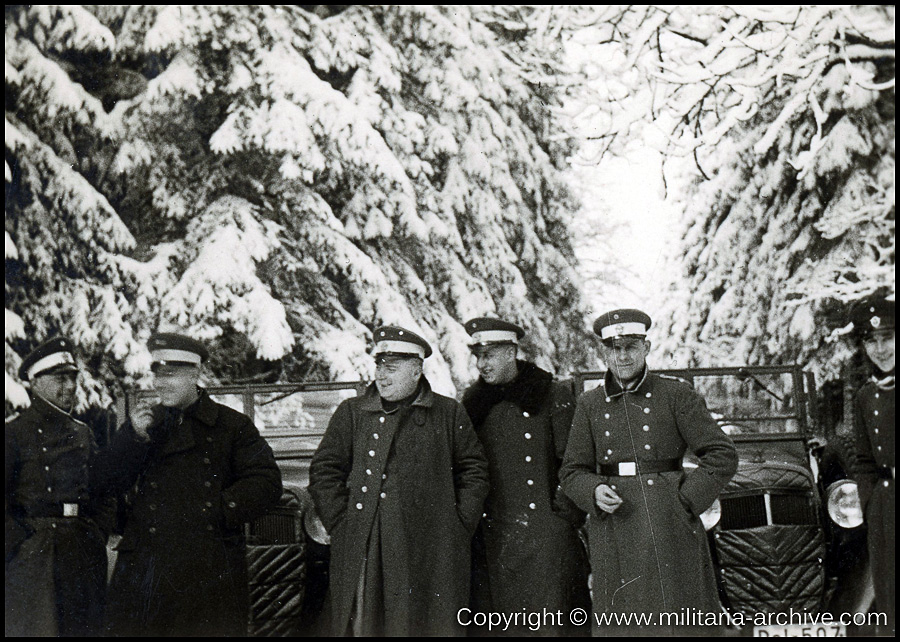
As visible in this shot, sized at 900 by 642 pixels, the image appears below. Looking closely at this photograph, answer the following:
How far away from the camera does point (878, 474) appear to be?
151 inches

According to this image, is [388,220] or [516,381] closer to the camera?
[516,381]

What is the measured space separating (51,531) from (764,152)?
4003mm

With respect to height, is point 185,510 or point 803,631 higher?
point 185,510

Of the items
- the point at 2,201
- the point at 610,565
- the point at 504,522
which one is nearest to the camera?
the point at 610,565

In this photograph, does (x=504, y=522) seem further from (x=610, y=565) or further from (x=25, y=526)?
(x=25, y=526)

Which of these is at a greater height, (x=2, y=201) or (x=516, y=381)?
(x=2, y=201)

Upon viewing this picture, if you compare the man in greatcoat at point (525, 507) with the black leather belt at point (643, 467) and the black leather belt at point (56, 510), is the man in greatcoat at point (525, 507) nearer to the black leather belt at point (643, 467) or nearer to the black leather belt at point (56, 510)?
the black leather belt at point (643, 467)

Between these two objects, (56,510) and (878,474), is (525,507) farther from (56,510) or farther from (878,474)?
(56,510)

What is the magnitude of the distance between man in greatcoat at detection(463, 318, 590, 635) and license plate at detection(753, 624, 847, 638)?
0.80m

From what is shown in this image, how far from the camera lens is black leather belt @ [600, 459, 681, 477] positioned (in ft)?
12.0

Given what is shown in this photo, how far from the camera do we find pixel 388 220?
506 centimetres

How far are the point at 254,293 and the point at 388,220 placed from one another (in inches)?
34.3

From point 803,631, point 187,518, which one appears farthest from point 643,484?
point 187,518

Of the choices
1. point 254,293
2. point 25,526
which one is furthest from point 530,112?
point 25,526
